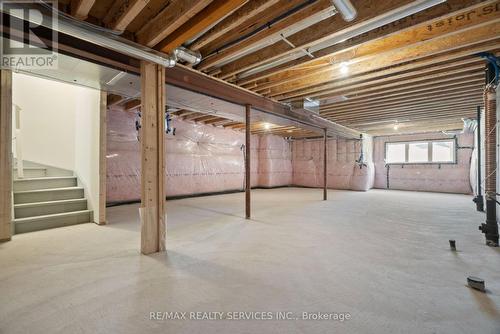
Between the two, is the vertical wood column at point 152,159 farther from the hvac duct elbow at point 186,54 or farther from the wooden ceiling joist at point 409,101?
the wooden ceiling joist at point 409,101

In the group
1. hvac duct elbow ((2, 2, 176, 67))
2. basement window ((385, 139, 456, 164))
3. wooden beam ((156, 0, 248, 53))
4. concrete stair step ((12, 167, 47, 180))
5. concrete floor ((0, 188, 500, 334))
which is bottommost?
concrete floor ((0, 188, 500, 334))

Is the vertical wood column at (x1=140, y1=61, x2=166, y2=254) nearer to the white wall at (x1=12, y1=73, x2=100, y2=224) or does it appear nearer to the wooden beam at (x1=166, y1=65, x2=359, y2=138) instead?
the wooden beam at (x1=166, y1=65, x2=359, y2=138)

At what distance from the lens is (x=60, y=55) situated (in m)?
2.13

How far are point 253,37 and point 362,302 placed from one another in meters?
2.52

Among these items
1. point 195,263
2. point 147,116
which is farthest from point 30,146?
point 195,263

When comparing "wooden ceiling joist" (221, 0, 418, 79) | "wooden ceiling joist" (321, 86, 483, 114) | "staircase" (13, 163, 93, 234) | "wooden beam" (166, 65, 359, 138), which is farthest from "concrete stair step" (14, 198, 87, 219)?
"wooden ceiling joist" (321, 86, 483, 114)

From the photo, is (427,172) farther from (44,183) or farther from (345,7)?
(44,183)

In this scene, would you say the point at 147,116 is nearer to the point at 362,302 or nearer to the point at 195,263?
the point at 195,263

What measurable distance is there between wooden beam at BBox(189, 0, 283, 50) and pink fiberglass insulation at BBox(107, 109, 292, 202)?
369 cm

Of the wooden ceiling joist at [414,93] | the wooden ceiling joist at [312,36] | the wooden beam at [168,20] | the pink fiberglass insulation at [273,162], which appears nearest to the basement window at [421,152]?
the pink fiberglass insulation at [273,162]

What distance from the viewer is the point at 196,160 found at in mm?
6754

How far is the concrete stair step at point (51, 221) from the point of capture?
120 inches

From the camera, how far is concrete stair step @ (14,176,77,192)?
11.3 feet

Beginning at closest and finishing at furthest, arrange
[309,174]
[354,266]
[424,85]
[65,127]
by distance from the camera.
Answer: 1. [354,266]
2. [424,85]
3. [65,127]
4. [309,174]
